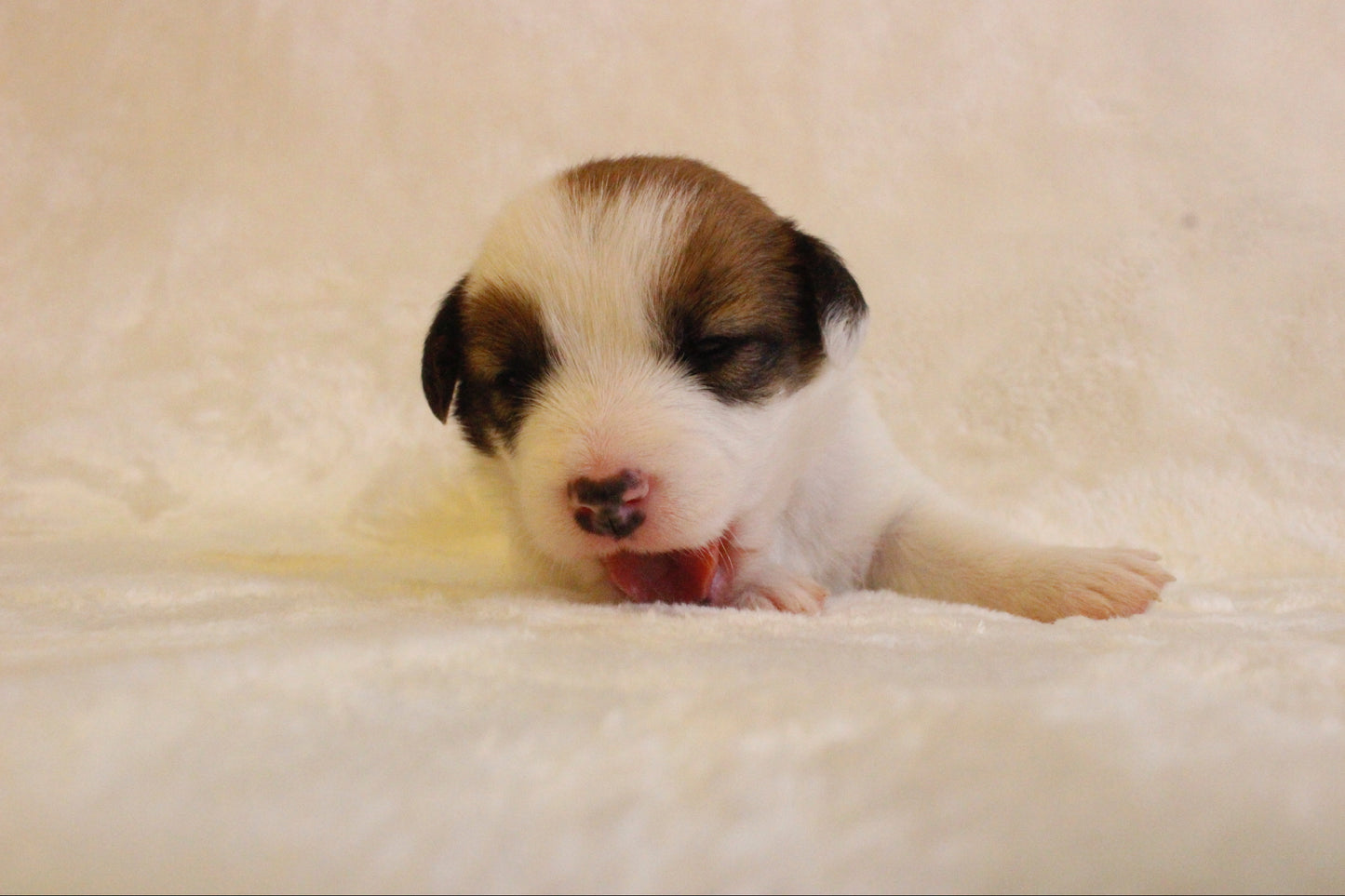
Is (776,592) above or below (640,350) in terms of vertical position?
below

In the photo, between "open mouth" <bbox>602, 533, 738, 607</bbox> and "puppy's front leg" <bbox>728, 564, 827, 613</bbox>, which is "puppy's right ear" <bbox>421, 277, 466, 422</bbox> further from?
"puppy's front leg" <bbox>728, 564, 827, 613</bbox>

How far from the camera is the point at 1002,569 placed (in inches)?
72.4

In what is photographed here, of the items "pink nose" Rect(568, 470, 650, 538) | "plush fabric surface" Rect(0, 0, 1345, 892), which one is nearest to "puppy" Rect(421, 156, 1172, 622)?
"pink nose" Rect(568, 470, 650, 538)

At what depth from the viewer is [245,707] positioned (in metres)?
0.91

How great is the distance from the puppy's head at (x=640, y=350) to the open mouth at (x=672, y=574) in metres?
0.03

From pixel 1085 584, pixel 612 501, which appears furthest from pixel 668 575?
pixel 1085 584

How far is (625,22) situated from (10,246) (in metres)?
2.04

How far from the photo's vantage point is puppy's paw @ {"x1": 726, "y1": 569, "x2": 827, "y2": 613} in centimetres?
166

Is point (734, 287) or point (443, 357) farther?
point (443, 357)

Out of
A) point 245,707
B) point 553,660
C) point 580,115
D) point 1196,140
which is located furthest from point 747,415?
point 1196,140

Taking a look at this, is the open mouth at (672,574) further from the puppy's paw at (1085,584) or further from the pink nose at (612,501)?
the puppy's paw at (1085,584)

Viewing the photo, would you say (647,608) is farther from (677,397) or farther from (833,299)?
(833,299)

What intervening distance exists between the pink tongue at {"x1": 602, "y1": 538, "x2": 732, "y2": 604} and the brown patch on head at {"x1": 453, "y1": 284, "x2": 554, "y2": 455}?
28 centimetres

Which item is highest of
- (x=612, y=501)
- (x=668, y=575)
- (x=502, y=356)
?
(x=502, y=356)
